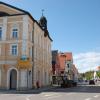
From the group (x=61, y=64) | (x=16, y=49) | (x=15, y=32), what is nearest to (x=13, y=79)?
(x=16, y=49)

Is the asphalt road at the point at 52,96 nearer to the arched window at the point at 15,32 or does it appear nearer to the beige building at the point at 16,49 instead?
the beige building at the point at 16,49

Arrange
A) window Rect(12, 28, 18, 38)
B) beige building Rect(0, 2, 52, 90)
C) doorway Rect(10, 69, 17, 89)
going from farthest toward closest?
1. doorway Rect(10, 69, 17, 89)
2. window Rect(12, 28, 18, 38)
3. beige building Rect(0, 2, 52, 90)

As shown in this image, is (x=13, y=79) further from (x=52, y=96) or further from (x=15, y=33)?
(x=52, y=96)

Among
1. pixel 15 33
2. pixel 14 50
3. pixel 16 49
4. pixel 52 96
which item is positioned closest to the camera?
pixel 52 96

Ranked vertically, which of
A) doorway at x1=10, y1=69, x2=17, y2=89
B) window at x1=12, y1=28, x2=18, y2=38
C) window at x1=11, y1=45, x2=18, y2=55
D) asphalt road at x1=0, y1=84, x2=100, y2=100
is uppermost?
window at x1=12, y1=28, x2=18, y2=38

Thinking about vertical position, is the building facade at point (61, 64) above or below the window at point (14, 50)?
above

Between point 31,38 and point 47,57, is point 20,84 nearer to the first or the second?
point 31,38

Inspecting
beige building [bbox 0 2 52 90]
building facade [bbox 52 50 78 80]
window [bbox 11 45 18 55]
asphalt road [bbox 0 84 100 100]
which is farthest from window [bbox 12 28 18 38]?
building facade [bbox 52 50 78 80]

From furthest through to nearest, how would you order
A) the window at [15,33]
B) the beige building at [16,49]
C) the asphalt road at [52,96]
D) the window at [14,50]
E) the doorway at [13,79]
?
the doorway at [13,79] → the window at [15,33] → the window at [14,50] → the beige building at [16,49] → the asphalt road at [52,96]

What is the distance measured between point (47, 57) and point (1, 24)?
19487 mm

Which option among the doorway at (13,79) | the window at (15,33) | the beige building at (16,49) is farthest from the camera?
the doorway at (13,79)

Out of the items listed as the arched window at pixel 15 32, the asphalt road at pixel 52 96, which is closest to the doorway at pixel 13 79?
the arched window at pixel 15 32

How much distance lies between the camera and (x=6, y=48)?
46.2 meters

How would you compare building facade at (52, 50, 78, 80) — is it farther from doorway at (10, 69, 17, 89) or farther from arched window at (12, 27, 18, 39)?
arched window at (12, 27, 18, 39)
